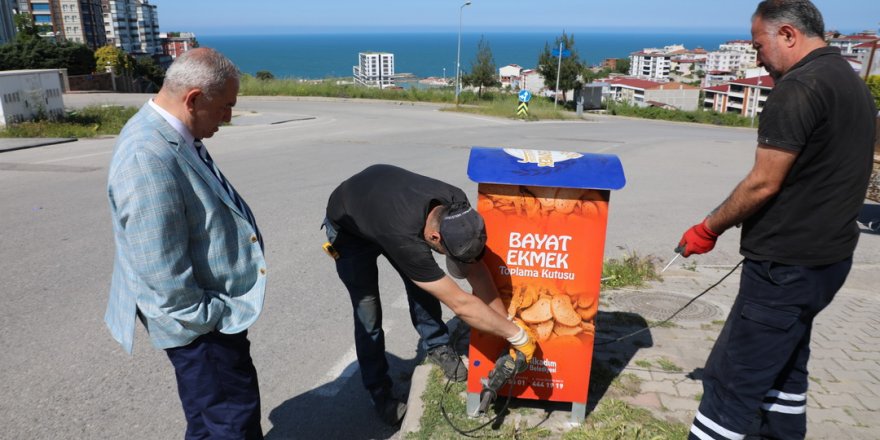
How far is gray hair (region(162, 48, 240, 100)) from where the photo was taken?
7.58 ft

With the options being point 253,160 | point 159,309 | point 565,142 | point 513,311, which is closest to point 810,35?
point 513,311

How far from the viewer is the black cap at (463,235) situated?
262 cm

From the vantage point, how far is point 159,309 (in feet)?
7.60

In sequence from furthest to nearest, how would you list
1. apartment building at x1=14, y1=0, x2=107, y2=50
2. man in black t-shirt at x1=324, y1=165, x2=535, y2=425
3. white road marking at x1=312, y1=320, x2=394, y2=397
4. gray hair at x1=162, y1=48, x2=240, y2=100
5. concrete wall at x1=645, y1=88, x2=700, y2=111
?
apartment building at x1=14, y1=0, x2=107, y2=50 < concrete wall at x1=645, y1=88, x2=700, y2=111 < white road marking at x1=312, y1=320, x2=394, y2=397 < man in black t-shirt at x1=324, y1=165, x2=535, y2=425 < gray hair at x1=162, y1=48, x2=240, y2=100

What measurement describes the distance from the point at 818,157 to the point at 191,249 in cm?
248

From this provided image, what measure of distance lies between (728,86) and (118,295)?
393 feet

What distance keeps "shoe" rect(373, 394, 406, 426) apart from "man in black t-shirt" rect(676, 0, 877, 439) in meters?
1.64

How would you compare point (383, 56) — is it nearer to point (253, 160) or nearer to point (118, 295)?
point (253, 160)

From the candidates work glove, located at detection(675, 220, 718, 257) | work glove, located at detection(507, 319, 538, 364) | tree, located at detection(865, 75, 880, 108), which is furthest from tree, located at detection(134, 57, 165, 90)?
work glove, located at detection(675, 220, 718, 257)

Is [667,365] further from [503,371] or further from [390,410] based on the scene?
[390,410]

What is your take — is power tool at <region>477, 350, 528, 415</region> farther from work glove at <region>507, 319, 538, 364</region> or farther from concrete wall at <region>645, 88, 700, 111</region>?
concrete wall at <region>645, 88, 700, 111</region>

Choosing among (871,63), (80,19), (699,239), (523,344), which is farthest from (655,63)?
(523,344)

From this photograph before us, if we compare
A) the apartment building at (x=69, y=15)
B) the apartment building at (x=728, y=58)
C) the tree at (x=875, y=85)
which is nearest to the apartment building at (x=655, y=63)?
the apartment building at (x=728, y=58)

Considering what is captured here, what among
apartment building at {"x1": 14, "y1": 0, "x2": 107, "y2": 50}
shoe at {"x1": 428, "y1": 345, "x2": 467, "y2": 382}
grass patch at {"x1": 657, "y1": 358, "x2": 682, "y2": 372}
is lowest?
grass patch at {"x1": 657, "y1": 358, "x2": 682, "y2": 372}
